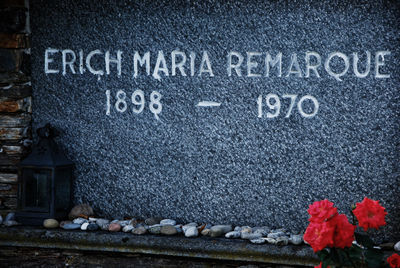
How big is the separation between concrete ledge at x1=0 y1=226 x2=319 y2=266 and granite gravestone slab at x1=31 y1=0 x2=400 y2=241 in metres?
0.29

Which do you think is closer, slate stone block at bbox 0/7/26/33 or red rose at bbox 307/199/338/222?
red rose at bbox 307/199/338/222

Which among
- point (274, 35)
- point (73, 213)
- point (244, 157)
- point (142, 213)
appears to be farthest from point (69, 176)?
point (274, 35)

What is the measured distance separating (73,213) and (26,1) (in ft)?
4.37

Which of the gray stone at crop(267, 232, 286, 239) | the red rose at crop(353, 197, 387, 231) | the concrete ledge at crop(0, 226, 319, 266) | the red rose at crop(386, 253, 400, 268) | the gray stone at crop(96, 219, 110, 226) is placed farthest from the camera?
the gray stone at crop(96, 219, 110, 226)

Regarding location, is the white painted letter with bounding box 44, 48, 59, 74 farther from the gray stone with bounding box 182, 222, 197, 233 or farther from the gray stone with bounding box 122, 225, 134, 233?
the gray stone with bounding box 182, 222, 197, 233

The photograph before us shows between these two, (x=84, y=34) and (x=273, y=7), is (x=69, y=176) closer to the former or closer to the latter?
(x=84, y=34)

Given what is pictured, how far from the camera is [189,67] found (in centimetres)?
274

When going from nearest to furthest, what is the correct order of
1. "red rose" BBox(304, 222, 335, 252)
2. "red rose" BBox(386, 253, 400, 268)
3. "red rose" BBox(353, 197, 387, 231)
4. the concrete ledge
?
"red rose" BBox(304, 222, 335, 252) < "red rose" BBox(353, 197, 387, 231) < "red rose" BBox(386, 253, 400, 268) < the concrete ledge

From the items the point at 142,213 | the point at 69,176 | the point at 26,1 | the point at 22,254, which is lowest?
the point at 22,254

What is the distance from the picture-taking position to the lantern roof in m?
2.66

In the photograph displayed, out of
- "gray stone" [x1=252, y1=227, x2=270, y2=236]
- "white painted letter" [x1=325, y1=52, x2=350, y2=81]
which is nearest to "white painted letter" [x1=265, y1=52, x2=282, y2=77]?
"white painted letter" [x1=325, y1=52, x2=350, y2=81]

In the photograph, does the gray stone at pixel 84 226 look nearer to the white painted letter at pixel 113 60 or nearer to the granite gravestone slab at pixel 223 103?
the granite gravestone slab at pixel 223 103

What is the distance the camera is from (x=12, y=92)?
2.84 meters

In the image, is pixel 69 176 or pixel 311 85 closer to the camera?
pixel 311 85
